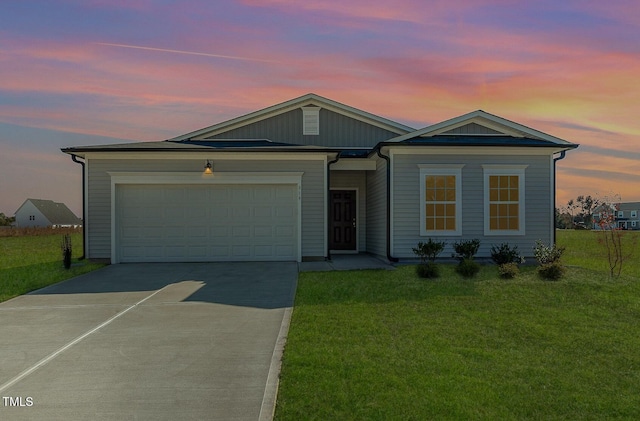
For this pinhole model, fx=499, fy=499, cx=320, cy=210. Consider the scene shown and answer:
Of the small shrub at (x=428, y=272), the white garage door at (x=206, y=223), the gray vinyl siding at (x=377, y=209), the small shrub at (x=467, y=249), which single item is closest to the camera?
the small shrub at (x=428, y=272)

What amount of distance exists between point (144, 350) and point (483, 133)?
1203 centimetres

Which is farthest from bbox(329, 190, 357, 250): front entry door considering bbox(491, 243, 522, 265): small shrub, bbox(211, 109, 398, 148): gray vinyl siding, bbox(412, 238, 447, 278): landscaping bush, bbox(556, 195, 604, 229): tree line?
bbox(556, 195, 604, 229): tree line

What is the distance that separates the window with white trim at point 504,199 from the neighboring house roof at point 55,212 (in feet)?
259

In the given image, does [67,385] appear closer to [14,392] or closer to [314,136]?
[14,392]

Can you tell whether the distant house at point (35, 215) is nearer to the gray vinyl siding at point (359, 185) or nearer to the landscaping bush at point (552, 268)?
the gray vinyl siding at point (359, 185)

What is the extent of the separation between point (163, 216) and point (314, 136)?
6634mm

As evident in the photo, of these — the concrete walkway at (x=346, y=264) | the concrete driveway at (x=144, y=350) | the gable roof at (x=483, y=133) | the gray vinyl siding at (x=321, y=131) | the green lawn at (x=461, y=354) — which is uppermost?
the gray vinyl siding at (x=321, y=131)

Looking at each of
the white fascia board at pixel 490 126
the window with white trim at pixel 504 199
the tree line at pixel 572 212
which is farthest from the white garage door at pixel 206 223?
the tree line at pixel 572 212

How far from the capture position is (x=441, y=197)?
13891 mm

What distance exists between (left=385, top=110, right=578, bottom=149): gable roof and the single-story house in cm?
11

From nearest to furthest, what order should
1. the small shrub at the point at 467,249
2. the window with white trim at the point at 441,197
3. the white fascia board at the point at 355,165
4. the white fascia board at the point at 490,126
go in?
1. the small shrub at the point at 467,249
2. the window with white trim at the point at 441,197
3. the white fascia board at the point at 490,126
4. the white fascia board at the point at 355,165

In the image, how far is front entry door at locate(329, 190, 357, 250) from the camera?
55.5ft

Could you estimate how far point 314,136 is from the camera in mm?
18234

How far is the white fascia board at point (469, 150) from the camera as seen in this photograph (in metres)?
13.7
